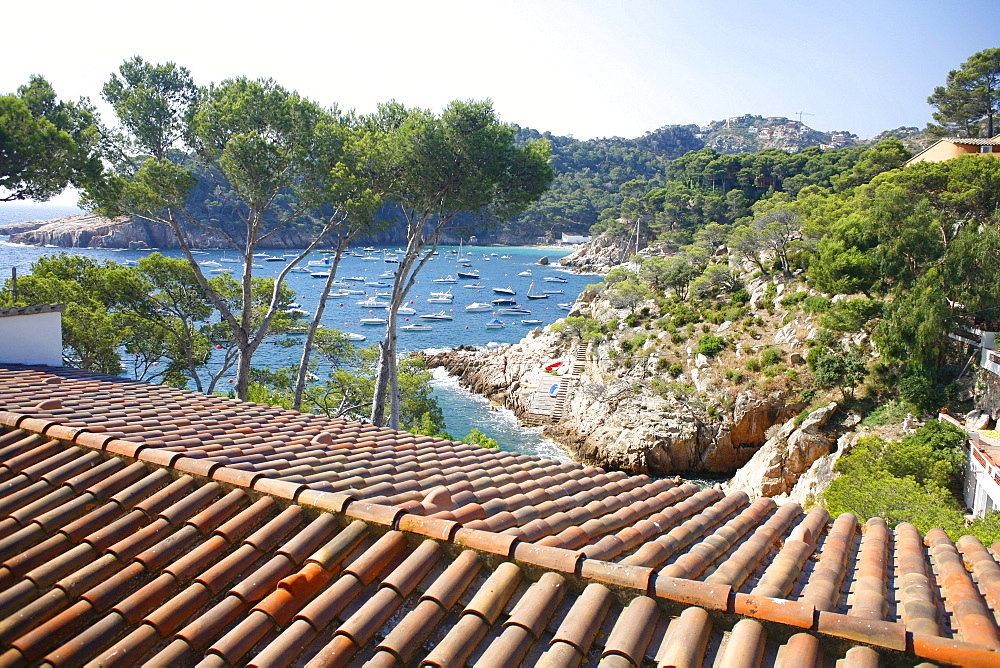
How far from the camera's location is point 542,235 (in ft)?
536

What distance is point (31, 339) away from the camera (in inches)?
467

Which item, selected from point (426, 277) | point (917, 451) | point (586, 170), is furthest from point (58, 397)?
point (586, 170)

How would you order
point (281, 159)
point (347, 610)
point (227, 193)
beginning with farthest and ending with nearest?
point (227, 193)
point (281, 159)
point (347, 610)

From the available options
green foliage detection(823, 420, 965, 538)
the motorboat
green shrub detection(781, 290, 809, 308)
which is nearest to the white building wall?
green foliage detection(823, 420, 965, 538)

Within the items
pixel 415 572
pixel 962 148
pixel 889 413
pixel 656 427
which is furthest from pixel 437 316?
pixel 415 572

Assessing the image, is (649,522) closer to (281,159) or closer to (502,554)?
(502,554)

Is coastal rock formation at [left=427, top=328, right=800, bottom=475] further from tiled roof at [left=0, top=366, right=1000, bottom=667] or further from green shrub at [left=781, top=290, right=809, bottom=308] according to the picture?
tiled roof at [left=0, top=366, right=1000, bottom=667]

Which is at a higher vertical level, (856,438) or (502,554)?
(502,554)

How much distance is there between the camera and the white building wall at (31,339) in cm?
1154

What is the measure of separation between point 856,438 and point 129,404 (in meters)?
26.0

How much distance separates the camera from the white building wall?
1154 centimetres

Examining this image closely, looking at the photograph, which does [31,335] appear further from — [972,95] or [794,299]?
[972,95]

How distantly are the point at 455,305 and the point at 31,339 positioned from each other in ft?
220

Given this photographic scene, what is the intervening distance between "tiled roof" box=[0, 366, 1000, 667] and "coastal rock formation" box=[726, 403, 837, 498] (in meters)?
21.5
